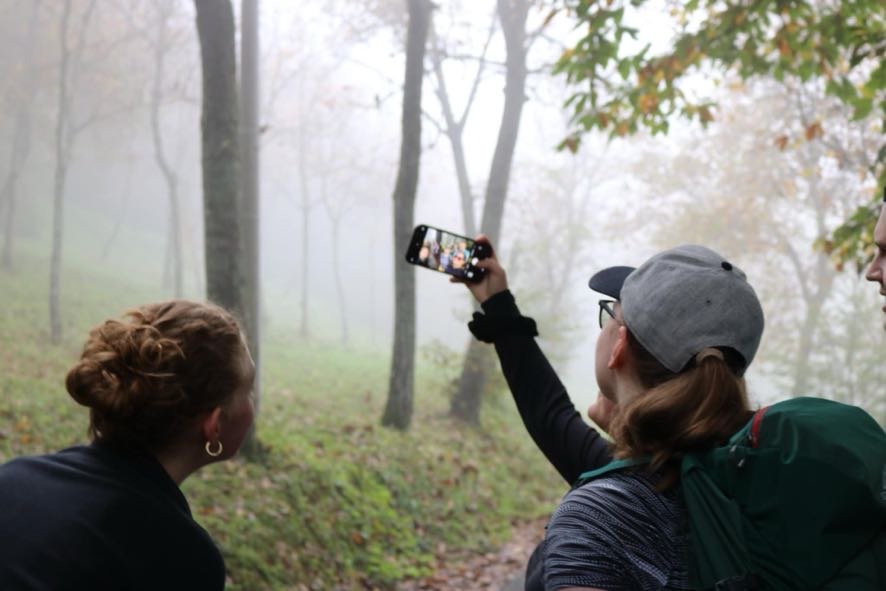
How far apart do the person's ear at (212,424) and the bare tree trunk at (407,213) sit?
313 inches

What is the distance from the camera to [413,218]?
997 centimetres

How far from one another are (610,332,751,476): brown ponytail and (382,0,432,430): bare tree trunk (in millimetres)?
8461

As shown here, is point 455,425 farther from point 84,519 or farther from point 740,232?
point 740,232

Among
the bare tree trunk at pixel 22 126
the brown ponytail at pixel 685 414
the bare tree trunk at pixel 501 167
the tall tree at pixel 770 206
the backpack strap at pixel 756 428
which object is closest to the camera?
the backpack strap at pixel 756 428

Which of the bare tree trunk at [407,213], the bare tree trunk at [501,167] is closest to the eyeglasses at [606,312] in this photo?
the bare tree trunk at [407,213]

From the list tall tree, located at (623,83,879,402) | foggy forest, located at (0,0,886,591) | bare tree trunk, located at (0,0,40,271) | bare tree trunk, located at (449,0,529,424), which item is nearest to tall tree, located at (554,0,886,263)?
foggy forest, located at (0,0,886,591)

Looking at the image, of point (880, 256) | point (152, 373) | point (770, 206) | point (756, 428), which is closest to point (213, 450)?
point (152, 373)

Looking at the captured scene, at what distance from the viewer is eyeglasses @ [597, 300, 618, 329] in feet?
6.15

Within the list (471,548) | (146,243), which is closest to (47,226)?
(146,243)

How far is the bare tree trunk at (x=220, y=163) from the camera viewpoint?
259 inches

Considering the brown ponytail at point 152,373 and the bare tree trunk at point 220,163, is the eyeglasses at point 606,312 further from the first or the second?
the bare tree trunk at point 220,163

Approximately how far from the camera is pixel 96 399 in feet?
6.01

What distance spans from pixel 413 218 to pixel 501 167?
4173 mm

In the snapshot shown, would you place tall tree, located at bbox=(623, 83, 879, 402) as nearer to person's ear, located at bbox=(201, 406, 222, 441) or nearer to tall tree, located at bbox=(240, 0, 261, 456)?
tall tree, located at bbox=(240, 0, 261, 456)
